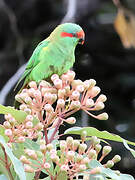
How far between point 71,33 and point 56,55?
16 centimetres

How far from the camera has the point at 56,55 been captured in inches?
97.7

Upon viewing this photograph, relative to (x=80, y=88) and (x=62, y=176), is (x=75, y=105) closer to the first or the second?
(x=80, y=88)

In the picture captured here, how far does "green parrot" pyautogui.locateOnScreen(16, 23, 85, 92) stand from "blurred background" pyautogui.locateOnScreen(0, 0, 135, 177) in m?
2.56

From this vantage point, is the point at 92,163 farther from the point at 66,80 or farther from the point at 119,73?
the point at 119,73

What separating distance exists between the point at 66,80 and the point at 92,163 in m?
0.36

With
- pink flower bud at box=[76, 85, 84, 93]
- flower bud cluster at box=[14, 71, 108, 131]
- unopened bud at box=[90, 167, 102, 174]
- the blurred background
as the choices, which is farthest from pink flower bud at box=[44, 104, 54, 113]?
the blurred background

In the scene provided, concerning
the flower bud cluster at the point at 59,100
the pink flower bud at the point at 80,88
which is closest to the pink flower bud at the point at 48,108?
the flower bud cluster at the point at 59,100

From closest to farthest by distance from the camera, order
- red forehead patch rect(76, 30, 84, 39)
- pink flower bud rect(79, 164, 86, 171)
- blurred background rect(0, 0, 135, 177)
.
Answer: pink flower bud rect(79, 164, 86, 171)
red forehead patch rect(76, 30, 84, 39)
blurred background rect(0, 0, 135, 177)

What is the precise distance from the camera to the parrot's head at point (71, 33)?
7.68 ft

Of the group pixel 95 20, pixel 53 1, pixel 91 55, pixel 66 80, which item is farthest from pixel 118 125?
pixel 66 80

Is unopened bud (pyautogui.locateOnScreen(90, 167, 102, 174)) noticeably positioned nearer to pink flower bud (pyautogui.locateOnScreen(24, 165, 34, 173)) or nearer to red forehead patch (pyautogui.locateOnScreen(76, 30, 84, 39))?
pink flower bud (pyautogui.locateOnScreen(24, 165, 34, 173))

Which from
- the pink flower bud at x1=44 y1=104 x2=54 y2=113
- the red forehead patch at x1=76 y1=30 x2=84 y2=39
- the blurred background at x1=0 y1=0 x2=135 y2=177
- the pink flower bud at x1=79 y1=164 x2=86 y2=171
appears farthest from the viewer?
the blurred background at x1=0 y1=0 x2=135 y2=177

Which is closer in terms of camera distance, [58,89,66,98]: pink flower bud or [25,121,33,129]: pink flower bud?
[25,121,33,129]: pink flower bud

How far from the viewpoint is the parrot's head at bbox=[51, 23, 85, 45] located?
2340 mm
